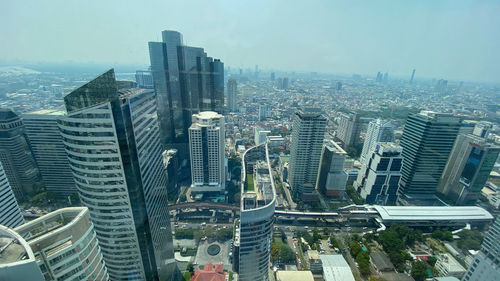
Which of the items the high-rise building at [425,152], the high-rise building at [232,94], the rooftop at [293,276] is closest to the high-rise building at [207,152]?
the rooftop at [293,276]

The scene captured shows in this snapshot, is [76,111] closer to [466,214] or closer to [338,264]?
[338,264]

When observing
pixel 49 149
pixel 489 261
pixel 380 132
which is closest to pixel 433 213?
pixel 489 261

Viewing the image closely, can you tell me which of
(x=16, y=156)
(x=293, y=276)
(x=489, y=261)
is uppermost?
(x=16, y=156)

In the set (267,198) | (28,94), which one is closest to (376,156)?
(267,198)

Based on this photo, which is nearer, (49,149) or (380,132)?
(49,149)

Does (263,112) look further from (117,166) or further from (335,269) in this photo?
(117,166)

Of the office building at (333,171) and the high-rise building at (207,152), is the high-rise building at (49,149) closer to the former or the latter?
the high-rise building at (207,152)

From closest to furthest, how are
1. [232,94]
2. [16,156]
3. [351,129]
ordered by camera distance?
1. [16,156]
2. [351,129]
3. [232,94]
